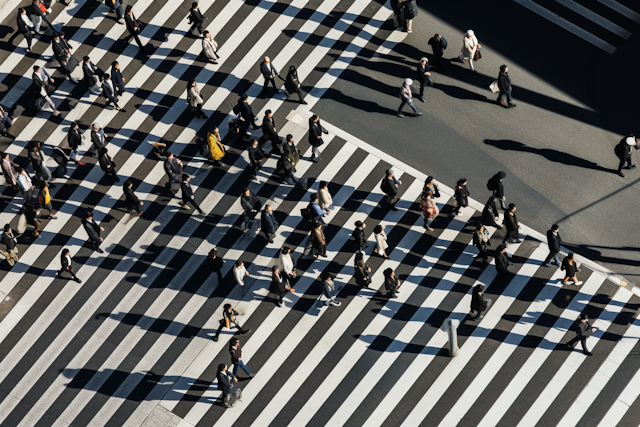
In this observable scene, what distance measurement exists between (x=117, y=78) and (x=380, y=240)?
1057 centimetres

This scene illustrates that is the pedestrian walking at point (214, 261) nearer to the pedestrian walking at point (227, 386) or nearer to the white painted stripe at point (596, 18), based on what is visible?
the pedestrian walking at point (227, 386)

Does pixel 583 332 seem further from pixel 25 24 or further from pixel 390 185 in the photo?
pixel 25 24

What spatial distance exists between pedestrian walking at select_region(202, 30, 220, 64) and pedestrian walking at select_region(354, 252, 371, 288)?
9396mm

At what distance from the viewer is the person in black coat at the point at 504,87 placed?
84.1ft

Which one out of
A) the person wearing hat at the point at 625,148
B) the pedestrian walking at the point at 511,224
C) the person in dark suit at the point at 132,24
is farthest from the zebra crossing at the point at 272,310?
the person wearing hat at the point at 625,148

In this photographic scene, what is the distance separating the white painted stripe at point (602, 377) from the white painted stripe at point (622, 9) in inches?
445

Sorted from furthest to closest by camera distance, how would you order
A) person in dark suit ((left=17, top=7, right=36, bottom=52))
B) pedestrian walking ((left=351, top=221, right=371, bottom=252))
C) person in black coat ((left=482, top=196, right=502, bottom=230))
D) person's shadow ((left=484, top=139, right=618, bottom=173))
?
person in dark suit ((left=17, top=7, right=36, bottom=52))
person's shadow ((left=484, top=139, right=618, bottom=173))
person in black coat ((left=482, top=196, right=502, bottom=230))
pedestrian walking ((left=351, top=221, right=371, bottom=252))

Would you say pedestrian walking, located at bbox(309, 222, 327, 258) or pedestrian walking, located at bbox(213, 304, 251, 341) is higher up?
pedestrian walking, located at bbox(309, 222, 327, 258)

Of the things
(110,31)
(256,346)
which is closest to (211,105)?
(110,31)

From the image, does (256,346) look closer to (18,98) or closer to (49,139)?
(49,139)

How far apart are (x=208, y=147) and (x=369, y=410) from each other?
975 cm

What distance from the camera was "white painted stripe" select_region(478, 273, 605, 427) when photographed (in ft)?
74.2

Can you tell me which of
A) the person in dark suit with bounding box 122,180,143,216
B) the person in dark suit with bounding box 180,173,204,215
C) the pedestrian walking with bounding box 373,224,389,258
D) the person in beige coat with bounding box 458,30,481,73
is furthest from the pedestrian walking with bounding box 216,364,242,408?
the person in beige coat with bounding box 458,30,481,73

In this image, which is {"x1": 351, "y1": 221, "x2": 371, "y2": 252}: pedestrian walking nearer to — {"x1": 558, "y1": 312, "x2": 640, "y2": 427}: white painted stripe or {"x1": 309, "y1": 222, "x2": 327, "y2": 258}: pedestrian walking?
{"x1": 309, "y1": 222, "x2": 327, "y2": 258}: pedestrian walking
